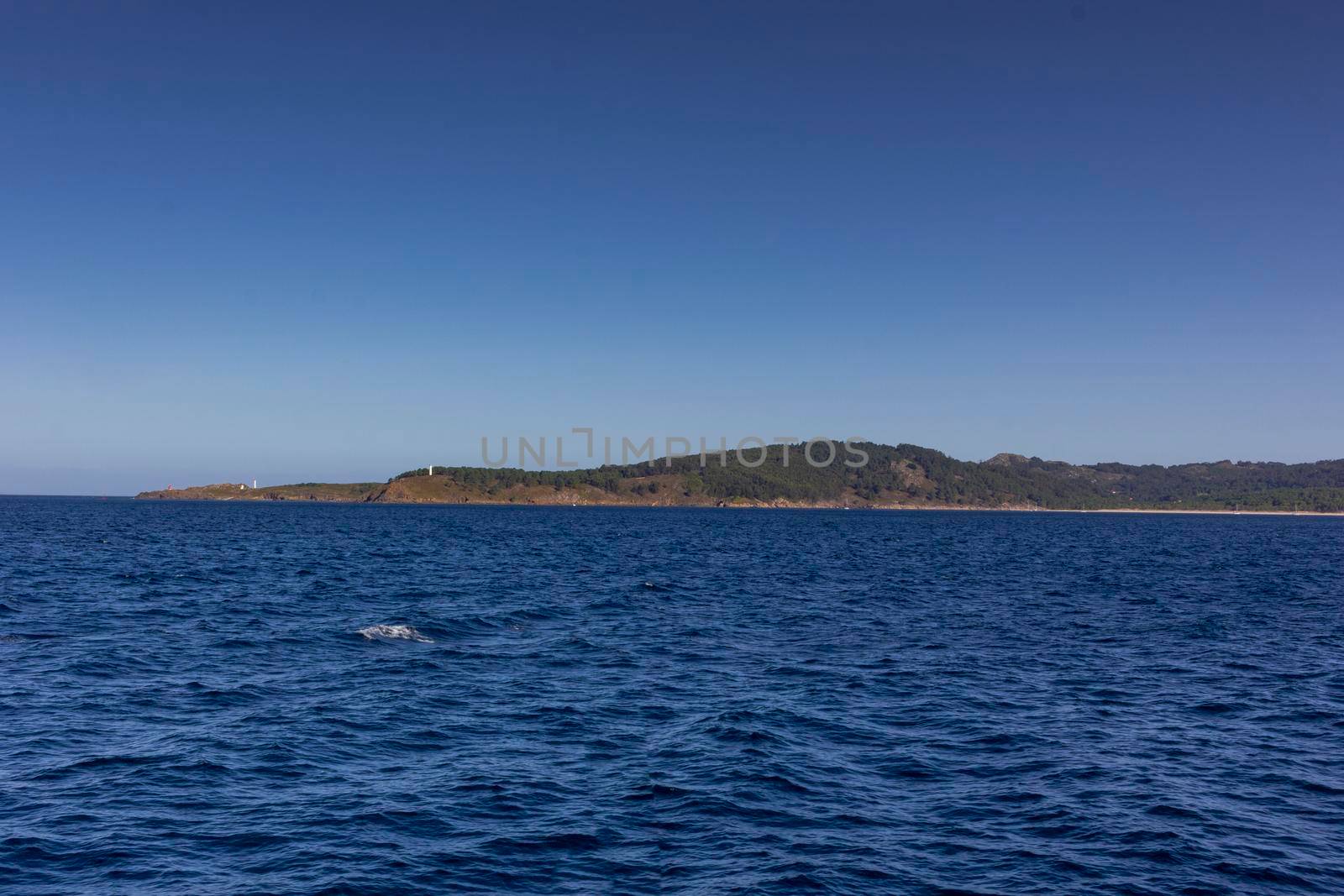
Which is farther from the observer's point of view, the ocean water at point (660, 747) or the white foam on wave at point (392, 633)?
the white foam on wave at point (392, 633)

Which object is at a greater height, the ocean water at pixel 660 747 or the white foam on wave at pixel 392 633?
the white foam on wave at pixel 392 633

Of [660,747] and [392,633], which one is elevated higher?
[392,633]

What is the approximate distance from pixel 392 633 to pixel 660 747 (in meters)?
22.1

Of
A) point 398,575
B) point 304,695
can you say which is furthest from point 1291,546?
point 304,695

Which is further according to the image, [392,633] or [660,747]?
[392,633]

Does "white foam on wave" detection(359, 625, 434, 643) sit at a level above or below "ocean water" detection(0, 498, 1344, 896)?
A: above

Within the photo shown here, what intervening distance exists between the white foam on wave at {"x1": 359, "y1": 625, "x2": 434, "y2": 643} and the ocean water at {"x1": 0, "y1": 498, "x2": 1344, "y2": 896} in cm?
24

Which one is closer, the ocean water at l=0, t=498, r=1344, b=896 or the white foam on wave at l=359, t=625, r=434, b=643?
the ocean water at l=0, t=498, r=1344, b=896

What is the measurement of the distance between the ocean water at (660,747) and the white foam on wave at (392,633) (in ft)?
0.78

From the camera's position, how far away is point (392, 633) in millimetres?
43250

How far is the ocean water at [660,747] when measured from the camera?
18.0 metres

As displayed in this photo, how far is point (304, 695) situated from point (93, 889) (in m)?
14.2

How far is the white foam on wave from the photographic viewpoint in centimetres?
4212

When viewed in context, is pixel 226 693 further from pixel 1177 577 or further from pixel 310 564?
pixel 1177 577
